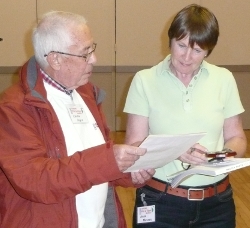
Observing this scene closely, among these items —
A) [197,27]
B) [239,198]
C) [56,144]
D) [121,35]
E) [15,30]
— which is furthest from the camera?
[121,35]

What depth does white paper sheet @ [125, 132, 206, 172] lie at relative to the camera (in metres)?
1.66

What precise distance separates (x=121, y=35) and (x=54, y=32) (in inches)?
200

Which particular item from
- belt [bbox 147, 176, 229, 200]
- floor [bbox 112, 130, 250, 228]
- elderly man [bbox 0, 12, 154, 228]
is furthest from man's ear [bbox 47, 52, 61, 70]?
floor [bbox 112, 130, 250, 228]

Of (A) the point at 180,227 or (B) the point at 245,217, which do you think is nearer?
(A) the point at 180,227

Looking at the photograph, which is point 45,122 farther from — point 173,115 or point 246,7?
point 246,7

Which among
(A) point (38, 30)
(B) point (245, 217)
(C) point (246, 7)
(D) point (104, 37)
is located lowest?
(B) point (245, 217)

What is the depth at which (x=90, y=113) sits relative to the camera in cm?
204

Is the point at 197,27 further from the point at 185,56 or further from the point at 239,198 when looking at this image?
the point at 239,198

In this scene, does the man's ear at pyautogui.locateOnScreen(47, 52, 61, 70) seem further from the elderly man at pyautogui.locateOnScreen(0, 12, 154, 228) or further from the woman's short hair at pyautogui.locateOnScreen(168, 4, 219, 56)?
the woman's short hair at pyautogui.locateOnScreen(168, 4, 219, 56)

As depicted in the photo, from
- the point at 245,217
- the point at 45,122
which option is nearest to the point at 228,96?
the point at 45,122

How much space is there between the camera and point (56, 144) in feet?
5.74

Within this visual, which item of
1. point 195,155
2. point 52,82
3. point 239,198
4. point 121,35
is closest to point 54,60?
point 52,82

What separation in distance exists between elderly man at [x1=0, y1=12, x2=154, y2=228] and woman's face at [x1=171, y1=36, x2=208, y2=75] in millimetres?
417

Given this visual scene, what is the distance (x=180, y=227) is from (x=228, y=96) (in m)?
0.66
